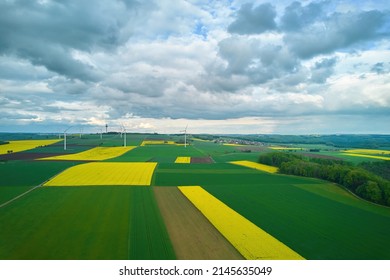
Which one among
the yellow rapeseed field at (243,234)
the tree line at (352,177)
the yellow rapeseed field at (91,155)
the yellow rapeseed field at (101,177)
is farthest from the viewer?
the yellow rapeseed field at (91,155)

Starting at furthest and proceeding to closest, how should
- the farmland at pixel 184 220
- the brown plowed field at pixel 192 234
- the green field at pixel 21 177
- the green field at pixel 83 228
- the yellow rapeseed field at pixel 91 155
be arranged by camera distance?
the yellow rapeseed field at pixel 91 155
the green field at pixel 21 177
the farmland at pixel 184 220
the brown plowed field at pixel 192 234
the green field at pixel 83 228

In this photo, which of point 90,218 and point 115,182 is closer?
point 90,218

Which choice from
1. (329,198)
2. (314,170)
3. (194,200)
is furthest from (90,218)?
(314,170)

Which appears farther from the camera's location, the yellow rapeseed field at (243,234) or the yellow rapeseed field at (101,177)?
the yellow rapeseed field at (101,177)

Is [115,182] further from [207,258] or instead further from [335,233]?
[335,233]

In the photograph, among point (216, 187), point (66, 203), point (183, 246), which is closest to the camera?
point (183, 246)

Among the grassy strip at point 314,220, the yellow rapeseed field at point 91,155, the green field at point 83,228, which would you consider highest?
the yellow rapeseed field at point 91,155

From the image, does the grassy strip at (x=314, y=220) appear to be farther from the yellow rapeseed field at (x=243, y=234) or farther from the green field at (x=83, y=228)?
the green field at (x=83, y=228)

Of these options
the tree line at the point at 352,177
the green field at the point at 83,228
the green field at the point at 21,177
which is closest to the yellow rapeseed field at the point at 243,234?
the green field at the point at 83,228
